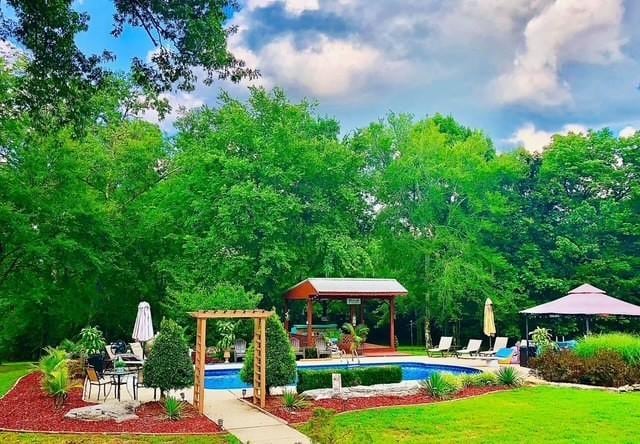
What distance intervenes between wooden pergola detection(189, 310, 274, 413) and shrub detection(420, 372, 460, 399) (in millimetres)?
3232

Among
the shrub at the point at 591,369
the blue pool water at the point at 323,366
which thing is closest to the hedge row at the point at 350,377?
the blue pool water at the point at 323,366

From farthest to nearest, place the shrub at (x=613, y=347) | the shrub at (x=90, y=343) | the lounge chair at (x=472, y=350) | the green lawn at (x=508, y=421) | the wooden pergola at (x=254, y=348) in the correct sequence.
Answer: the lounge chair at (x=472, y=350) < the shrub at (x=90, y=343) < the shrub at (x=613, y=347) < the wooden pergola at (x=254, y=348) < the green lawn at (x=508, y=421)

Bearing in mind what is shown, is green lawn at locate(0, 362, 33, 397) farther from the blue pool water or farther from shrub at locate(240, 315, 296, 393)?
shrub at locate(240, 315, 296, 393)

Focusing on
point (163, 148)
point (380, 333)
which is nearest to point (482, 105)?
point (380, 333)

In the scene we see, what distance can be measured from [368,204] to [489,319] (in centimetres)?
960

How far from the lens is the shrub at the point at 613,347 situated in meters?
12.4

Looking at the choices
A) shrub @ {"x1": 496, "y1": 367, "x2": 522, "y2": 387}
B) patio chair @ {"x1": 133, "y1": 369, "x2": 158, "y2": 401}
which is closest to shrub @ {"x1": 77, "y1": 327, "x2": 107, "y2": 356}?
patio chair @ {"x1": 133, "y1": 369, "x2": 158, "y2": 401}

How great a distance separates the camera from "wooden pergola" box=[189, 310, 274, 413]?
10.0 m

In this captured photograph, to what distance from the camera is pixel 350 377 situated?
1161cm

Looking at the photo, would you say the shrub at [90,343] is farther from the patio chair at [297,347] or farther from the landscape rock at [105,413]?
the patio chair at [297,347]

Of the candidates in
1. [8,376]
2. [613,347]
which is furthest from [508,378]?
[8,376]

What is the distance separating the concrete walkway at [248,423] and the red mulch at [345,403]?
30cm

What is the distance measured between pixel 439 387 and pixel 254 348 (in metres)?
3.71

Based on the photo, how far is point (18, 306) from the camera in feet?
65.9
